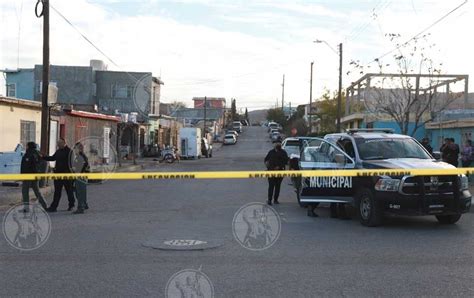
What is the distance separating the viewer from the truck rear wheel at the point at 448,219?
11843mm

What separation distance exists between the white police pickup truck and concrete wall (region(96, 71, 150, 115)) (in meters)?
46.1

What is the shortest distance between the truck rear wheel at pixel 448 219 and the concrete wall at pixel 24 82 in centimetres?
4629

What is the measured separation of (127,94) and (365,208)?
49.7m

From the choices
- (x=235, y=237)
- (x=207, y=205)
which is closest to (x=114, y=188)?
(x=207, y=205)

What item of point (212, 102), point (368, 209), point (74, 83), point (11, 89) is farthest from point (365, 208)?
point (212, 102)

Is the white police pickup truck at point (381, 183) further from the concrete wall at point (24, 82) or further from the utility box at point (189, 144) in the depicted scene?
the concrete wall at point (24, 82)

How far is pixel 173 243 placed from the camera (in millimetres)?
9578

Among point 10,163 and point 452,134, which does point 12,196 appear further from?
point 452,134

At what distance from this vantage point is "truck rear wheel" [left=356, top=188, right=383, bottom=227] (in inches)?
446

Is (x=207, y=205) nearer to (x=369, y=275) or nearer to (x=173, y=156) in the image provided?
(x=369, y=275)

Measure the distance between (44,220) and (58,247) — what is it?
3.18 meters

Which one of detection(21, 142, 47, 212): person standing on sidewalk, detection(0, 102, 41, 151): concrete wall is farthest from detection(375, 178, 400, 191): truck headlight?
detection(0, 102, 41, 151): concrete wall

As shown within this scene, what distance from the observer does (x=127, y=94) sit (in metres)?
59.1

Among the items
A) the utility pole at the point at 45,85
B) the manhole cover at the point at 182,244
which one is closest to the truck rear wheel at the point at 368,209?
the manhole cover at the point at 182,244
